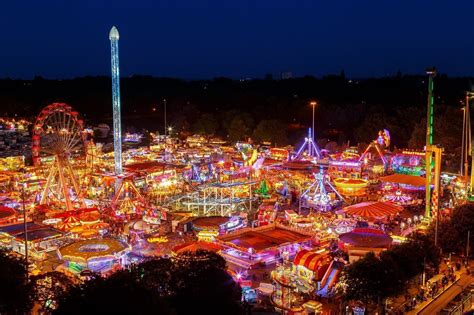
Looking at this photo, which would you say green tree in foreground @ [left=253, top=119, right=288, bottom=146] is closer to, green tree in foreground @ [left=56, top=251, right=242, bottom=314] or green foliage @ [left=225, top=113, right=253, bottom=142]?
green foliage @ [left=225, top=113, right=253, bottom=142]

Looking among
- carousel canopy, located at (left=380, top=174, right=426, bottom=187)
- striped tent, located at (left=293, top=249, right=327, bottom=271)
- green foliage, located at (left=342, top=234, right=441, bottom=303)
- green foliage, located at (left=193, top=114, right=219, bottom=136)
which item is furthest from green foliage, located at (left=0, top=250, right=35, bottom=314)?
green foliage, located at (left=193, top=114, right=219, bottom=136)

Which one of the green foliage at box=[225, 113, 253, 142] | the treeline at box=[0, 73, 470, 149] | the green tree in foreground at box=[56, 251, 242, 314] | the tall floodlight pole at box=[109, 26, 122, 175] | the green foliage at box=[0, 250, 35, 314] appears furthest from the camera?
the green foliage at box=[225, 113, 253, 142]

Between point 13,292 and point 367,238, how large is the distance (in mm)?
14954

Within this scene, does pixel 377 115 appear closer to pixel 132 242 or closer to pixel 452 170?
pixel 452 170

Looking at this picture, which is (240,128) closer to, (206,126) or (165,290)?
(206,126)

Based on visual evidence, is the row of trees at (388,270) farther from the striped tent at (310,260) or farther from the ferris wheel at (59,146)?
the ferris wheel at (59,146)

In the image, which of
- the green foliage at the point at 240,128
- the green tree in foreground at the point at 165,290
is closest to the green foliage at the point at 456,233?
the green tree in foreground at the point at 165,290

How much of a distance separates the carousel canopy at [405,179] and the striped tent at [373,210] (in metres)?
6.13

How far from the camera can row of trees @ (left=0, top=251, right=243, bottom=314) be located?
39.8ft

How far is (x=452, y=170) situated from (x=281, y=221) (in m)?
19.1

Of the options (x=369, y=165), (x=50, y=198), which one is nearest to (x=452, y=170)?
(x=369, y=165)

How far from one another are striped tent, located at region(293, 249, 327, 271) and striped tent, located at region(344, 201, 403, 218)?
8.62 meters

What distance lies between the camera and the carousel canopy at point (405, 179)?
35719mm

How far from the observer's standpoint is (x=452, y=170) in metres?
41.8
